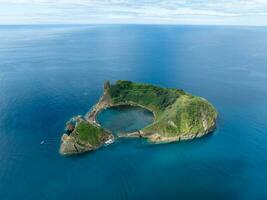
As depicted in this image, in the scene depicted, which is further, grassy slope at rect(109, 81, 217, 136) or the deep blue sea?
grassy slope at rect(109, 81, 217, 136)

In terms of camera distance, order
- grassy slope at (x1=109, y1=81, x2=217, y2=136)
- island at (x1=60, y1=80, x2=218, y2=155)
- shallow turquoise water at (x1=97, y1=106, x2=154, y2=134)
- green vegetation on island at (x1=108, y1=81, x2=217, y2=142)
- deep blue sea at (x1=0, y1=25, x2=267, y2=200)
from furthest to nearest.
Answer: shallow turquoise water at (x1=97, y1=106, x2=154, y2=134) < grassy slope at (x1=109, y1=81, x2=217, y2=136) < green vegetation on island at (x1=108, y1=81, x2=217, y2=142) < island at (x1=60, y1=80, x2=218, y2=155) < deep blue sea at (x1=0, y1=25, x2=267, y2=200)

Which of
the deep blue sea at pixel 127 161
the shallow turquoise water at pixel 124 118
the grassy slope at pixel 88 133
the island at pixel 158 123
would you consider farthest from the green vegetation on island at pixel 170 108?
the grassy slope at pixel 88 133

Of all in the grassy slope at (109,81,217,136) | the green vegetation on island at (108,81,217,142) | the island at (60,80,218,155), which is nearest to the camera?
the island at (60,80,218,155)

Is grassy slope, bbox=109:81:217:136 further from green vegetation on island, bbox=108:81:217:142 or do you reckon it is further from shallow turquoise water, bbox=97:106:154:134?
shallow turquoise water, bbox=97:106:154:134

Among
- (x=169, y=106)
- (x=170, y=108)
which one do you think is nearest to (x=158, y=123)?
(x=170, y=108)

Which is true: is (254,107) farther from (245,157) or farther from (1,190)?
(1,190)

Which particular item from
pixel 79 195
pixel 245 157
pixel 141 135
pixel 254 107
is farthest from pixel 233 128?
pixel 79 195

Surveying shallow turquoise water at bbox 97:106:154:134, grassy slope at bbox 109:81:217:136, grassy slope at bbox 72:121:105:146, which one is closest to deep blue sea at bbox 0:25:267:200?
grassy slope at bbox 72:121:105:146

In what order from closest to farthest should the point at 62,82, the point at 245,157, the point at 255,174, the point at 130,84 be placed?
the point at 255,174
the point at 245,157
the point at 130,84
the point at 62,82
